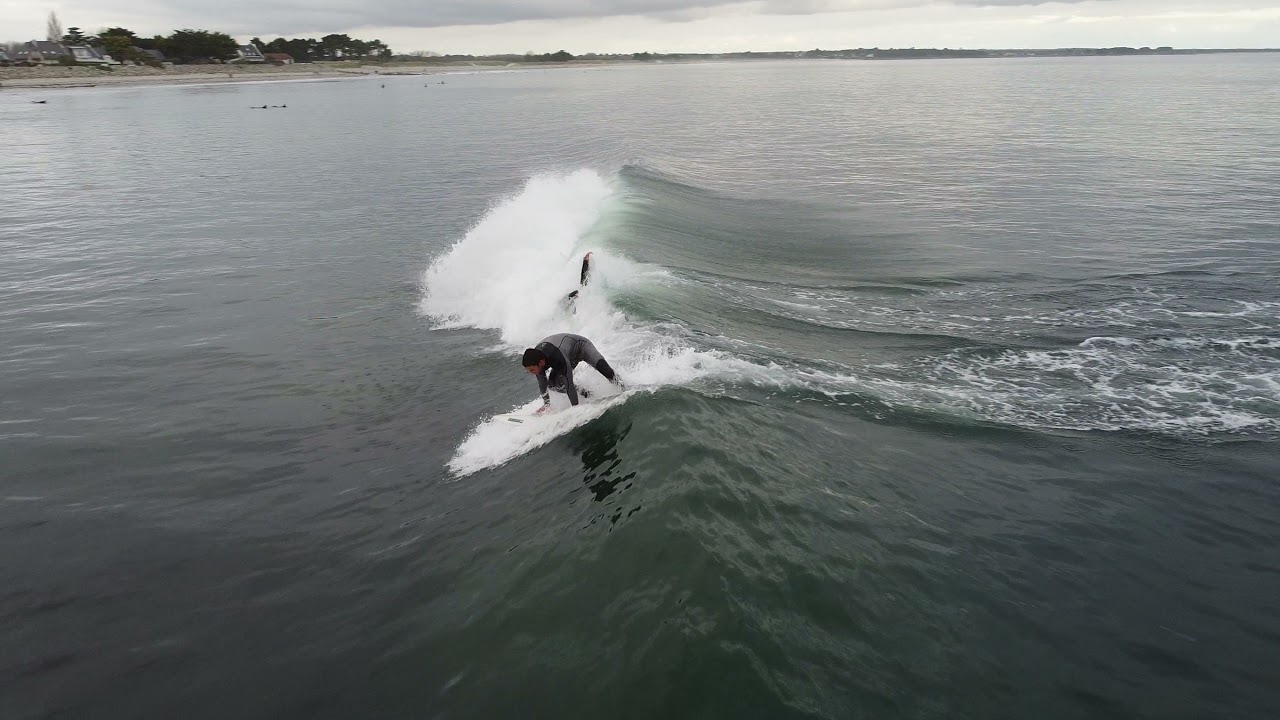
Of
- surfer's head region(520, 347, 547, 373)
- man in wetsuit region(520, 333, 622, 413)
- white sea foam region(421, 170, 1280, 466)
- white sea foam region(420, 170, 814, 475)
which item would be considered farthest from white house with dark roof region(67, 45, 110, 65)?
surfer's head region(520, 347, 547, 373)

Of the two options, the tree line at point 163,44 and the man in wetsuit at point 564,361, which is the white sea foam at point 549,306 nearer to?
the man in wetsuit at point 564,361

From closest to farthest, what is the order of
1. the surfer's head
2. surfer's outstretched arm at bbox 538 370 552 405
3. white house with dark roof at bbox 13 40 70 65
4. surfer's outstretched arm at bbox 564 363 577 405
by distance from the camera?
the surfer's head, surfer's outstretched arm at bbox 538 370 552 405, surfer's outstretched arm at bbox 564 363 577 405, white house with dark roof at bbox 13 40 70 65

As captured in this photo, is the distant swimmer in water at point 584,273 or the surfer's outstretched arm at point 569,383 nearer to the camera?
the surfer's outstretched arm at point 569,383

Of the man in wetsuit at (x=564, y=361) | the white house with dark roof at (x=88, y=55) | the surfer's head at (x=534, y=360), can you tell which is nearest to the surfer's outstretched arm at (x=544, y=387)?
the man in wetsuit at (x=564, y=361)

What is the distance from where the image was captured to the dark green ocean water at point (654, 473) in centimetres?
708

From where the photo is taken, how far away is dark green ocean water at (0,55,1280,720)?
279 inches

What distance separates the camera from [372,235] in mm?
28125

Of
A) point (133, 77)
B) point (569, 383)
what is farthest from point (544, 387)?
point (133, 77)

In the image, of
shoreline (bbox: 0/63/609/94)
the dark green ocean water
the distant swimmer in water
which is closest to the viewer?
the dark green ocean water

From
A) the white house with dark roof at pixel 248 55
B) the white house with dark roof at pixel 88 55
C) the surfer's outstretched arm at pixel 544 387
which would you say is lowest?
the surfer's outstretched arm at pixel 544 387

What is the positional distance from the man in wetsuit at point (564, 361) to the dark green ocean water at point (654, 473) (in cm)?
65

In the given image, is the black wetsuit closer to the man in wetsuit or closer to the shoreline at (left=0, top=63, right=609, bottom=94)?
the man in wetsuit

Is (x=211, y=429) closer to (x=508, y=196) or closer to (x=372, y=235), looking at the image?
(x=372, y=235)

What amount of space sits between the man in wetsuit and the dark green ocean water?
2.13ft
